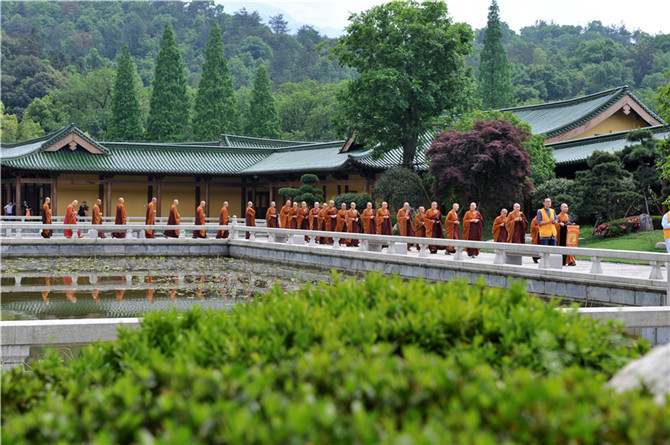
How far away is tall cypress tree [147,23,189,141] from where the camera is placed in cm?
5203

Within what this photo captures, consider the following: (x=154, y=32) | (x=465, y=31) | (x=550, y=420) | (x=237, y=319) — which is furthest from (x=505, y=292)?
(x=154, y=32)

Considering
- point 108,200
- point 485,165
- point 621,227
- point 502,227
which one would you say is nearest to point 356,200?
point 485,165

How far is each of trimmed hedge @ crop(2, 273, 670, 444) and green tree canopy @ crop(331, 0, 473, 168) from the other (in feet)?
88.2

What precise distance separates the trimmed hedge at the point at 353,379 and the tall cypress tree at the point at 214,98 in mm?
50318

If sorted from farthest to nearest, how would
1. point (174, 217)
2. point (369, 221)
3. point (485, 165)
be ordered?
point (174, 217) → point (485, 165) → point (369, 221)

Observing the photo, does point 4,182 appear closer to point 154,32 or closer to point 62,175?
point 62,175

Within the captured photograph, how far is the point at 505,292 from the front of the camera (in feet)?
14.4

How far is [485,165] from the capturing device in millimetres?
25859

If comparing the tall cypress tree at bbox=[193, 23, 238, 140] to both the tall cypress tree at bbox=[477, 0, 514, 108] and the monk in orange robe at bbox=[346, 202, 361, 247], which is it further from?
the monk in orange robe at bbox=[346, 202, 361, 247]

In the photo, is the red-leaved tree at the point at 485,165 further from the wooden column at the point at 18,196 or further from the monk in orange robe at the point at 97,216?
the wooden column at the point at 18,196

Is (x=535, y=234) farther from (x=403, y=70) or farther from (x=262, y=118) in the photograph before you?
(x=262, y=118)

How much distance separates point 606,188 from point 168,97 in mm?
37826

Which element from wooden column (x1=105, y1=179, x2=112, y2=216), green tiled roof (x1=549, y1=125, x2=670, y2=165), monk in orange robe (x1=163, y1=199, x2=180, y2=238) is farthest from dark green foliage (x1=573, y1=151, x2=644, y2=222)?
wooden column (x1=105, y1=179, x2=112, y2=216)

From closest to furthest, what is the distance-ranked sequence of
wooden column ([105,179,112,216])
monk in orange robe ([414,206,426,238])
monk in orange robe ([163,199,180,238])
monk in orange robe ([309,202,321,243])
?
monk in orange robe ([414,206,426,238]) → monk in orange robe ([309,202,321,243]) → monk in orange robe ([163,199,180,238]) → wooden column ([105,179,112,216])
